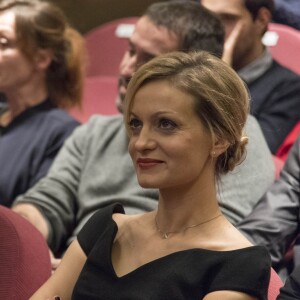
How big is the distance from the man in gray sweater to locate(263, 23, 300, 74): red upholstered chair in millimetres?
405

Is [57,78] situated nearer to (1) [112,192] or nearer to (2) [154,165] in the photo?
(1) [112,192]

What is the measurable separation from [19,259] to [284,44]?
106 centimetres

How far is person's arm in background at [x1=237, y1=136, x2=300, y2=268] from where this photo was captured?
1524 mm

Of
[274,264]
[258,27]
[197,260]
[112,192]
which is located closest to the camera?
[197,260]

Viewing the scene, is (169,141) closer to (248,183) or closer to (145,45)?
(248,183)

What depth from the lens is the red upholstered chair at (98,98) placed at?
2365mm

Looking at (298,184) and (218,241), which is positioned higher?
(218,241)

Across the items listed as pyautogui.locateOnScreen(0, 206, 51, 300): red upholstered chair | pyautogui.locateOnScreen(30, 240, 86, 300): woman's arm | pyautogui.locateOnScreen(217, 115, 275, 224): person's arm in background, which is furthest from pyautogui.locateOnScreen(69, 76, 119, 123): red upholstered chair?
pyautogui.locateOnScreen(30, 240, 86, 300): woman's arm

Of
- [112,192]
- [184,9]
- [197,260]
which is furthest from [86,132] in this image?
[197,260]

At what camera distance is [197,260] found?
3.57ft

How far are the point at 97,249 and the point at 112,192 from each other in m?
0.49

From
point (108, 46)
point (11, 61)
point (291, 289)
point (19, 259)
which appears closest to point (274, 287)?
point (291, 289)

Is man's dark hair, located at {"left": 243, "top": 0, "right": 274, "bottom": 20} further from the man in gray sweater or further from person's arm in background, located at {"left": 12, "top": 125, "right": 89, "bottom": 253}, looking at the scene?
person's arm in background, located at {"left": 12, "top": 125, "right": 89, "bottom": 253}

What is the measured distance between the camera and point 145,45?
5.60 ft
